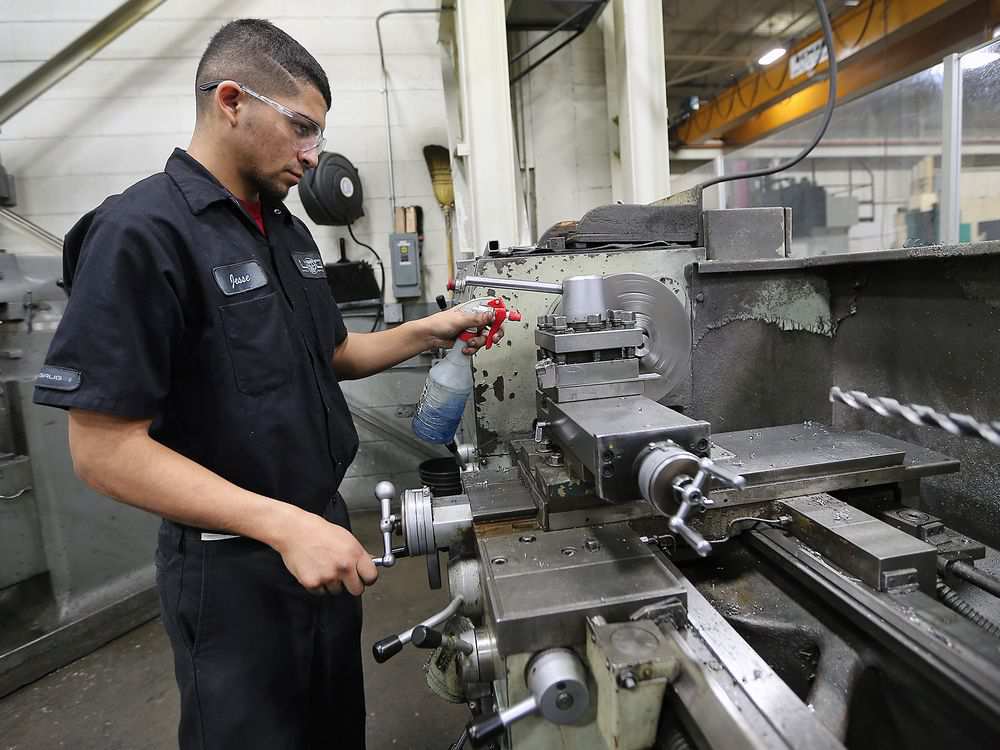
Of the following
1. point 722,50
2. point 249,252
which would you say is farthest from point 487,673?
point 722,50

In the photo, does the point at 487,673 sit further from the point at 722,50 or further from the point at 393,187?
the point at 722,50

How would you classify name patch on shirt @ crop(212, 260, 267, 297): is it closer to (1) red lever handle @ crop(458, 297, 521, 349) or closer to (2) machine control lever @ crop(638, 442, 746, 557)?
(1) red lever handle @ crop(458, 297, 521, 349)

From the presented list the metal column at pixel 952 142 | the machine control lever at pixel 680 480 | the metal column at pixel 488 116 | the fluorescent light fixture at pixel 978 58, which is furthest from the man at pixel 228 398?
the fluorescent light fixture at pixel 978 58

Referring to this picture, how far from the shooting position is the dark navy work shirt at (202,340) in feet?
2.10

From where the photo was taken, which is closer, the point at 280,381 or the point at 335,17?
the point at 280,381

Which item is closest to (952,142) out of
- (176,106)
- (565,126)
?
(565,126)

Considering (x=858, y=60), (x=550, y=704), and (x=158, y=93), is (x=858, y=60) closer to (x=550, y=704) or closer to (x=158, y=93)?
(x=158, y=93)

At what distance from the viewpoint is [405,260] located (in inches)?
101

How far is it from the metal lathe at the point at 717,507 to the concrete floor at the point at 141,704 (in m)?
0.73

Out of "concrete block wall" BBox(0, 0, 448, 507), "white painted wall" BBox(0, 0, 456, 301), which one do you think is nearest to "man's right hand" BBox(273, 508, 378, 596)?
"concrete block wall" BBox(0, 0, 448, 507)

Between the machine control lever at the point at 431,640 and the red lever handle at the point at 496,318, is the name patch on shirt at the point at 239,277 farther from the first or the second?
the machine control lever at the point at 431,640

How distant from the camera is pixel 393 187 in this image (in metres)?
2.61

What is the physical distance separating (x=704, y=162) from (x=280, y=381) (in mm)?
4433

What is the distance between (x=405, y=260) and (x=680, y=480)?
220 centimetres
